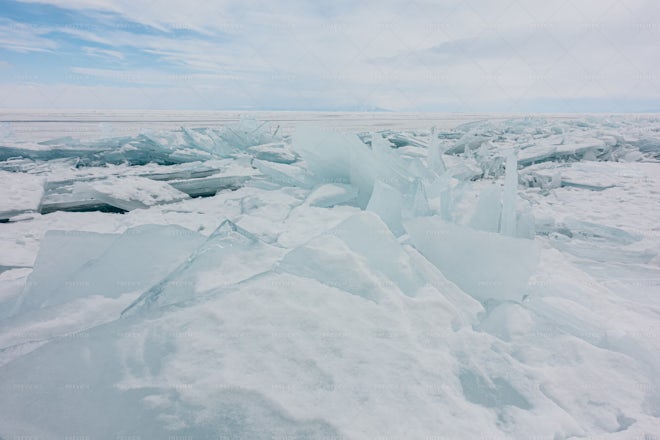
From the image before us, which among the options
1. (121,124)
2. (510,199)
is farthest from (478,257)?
(121,124)

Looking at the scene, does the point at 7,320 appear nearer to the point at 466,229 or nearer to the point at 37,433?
the point at 37,433

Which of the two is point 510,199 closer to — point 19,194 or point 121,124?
point 19,194

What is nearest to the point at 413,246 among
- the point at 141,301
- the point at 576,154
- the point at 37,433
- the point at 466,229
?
the point at 466,229

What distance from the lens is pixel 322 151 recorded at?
3.15 m

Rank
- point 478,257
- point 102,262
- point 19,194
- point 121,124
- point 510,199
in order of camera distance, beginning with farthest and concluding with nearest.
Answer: point 121,124 < point 19,194 < point 510,199 < point 478,257 < point 102,262

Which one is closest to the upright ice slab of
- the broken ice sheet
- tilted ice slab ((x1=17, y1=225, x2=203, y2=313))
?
tilted ice slab ((x1=17, y1=225, x2=203, y2=313))

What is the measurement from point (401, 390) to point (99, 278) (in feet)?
3.44

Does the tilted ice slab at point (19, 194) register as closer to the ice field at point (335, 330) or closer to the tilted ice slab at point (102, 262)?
the ice field at point (335, 330)

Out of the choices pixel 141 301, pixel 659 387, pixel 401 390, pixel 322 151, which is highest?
pixel 322 151

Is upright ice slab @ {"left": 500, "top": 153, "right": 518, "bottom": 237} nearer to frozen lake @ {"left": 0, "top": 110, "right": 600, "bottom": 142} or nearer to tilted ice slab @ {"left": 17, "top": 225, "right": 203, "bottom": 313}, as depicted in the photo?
tilted ice slab @ {"left": 17, "top": 225, "right": 203, "bottom": 313}

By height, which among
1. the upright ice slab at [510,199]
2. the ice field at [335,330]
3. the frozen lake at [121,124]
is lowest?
the ice field at [335,330]

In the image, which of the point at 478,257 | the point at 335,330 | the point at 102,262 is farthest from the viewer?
the point at 478,257

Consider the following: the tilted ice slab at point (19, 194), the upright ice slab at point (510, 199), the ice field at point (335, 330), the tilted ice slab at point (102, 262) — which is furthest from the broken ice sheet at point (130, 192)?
the upright ice slab at point (510, 199)

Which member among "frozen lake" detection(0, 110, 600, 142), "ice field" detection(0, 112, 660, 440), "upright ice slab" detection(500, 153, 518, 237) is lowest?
"ice field" detection(0, 112, 660, 440)
